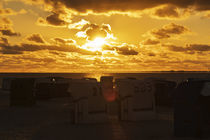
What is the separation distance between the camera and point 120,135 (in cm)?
1077

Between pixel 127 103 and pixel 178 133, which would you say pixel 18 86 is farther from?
pixel 178 133

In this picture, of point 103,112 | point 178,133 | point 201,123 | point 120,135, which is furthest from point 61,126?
point 201,123

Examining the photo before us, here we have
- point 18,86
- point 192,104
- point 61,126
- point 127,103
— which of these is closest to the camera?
point 192,104

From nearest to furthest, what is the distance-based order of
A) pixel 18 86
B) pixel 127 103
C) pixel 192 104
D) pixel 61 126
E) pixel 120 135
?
pixel 192 104, pixel 120 135, pixel 61 126, pixel 127 103, pixel 18 86

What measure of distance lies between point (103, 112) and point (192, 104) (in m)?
5.14

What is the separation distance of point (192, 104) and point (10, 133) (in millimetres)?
7470

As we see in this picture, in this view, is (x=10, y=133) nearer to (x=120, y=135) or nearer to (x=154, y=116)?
(x=120, y=135)

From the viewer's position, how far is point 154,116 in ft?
47.3

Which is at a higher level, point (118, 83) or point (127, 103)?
point (118, 83)

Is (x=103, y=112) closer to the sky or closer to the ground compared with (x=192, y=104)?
closer to the ground

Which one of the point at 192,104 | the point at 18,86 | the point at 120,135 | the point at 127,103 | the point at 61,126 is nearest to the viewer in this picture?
the point at 192,104

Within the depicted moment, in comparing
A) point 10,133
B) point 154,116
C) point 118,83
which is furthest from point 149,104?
point 10,133

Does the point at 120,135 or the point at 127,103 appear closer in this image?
the point at 120,135

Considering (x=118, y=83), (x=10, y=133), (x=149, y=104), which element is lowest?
(x=10, y=133)
